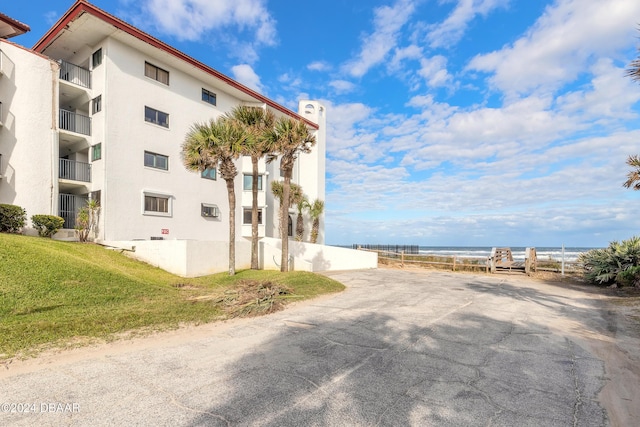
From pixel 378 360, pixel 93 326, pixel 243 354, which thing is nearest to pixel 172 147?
pixel 93 326

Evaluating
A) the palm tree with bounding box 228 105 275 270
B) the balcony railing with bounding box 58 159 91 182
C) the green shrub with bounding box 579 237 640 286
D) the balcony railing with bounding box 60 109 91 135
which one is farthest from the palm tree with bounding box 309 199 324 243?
the green shrub with bounding box 579 237 640 286

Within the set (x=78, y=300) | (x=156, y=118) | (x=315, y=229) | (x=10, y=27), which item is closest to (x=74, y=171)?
(x=156, y=118)

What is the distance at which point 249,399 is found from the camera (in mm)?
4008

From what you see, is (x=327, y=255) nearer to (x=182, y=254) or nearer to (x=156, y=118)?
(x=182, y=254)

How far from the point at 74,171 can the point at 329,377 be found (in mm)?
20765

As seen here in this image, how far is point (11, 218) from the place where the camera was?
15312 mm

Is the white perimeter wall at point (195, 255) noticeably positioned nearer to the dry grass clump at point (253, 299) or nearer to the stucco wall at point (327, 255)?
the stucco wall at point (327, 255)

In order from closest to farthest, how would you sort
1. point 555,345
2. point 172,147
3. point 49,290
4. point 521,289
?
point 555,345 < point 49,290 < point 521,289 < point 172,147

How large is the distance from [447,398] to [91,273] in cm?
1155

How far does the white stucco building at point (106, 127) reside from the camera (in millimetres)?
17172

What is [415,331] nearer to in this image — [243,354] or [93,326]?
[243,354]

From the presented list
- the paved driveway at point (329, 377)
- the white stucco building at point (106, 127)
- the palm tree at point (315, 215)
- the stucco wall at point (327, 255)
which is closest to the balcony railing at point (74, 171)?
the white stucco building at point (106, 127)

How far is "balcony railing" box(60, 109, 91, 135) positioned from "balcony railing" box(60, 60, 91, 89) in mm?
1991

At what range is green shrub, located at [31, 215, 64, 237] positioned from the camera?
16.0 m
